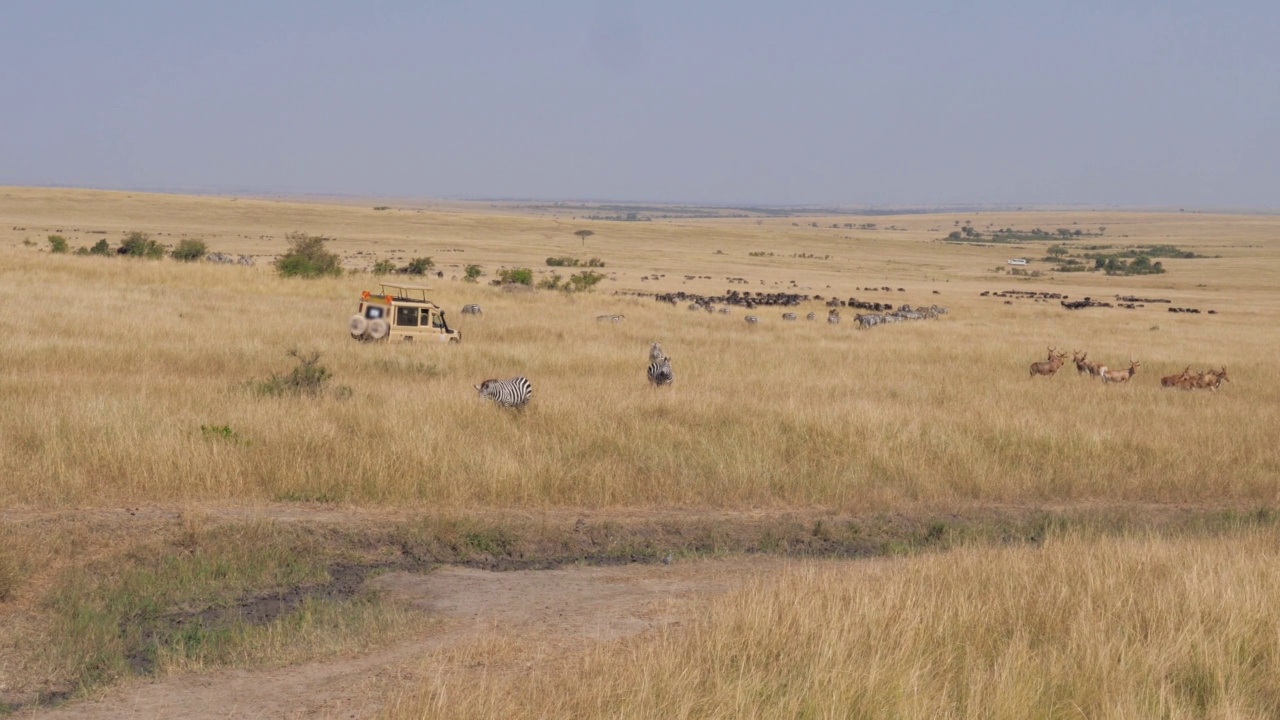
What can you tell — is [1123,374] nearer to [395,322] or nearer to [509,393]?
[509,393]

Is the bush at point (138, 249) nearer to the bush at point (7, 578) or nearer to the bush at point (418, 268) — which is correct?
the bush at point (418, 268)

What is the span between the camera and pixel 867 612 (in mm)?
7074

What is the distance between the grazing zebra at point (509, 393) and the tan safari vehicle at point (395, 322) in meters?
9.26

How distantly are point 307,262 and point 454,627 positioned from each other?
35.3m

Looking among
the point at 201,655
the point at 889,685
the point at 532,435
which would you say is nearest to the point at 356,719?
the point at 201,655

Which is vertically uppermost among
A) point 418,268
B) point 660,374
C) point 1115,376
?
point 660,374

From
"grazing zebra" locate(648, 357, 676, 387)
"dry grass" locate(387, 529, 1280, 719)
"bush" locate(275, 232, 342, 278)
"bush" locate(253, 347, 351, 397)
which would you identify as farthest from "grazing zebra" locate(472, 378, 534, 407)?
"bush" locate(275, 232, 342, 278)

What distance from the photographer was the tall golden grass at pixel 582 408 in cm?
1170

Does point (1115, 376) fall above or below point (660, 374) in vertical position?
below

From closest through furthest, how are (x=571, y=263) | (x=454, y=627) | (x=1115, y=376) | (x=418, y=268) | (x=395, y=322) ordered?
(x=454, y=627) < (x=1115, y=376) < (x=395, y=322) < (x=418, y=268) < (x=571, y=263)

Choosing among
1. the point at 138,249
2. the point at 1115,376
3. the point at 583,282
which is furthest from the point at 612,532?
the point at 138,249

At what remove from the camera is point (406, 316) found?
81.8ft

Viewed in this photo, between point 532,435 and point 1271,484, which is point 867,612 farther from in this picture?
point 1271,484

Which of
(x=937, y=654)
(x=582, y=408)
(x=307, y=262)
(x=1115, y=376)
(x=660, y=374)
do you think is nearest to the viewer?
(x=937, y=654)
